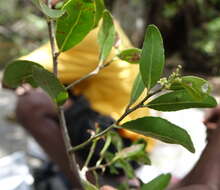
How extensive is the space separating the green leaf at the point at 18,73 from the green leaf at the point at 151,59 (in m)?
0.16

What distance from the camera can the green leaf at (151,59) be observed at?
0.49 metres

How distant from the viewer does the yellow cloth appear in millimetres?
1405

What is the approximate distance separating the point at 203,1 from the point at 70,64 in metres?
3.82

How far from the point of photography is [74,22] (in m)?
0.53

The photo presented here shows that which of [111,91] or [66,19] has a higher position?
[66,19]

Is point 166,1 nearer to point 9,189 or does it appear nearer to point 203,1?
point 203,1

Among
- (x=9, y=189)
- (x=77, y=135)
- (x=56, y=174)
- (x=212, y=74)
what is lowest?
(x=212, y=74)

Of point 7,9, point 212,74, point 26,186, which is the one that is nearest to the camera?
point 26,186

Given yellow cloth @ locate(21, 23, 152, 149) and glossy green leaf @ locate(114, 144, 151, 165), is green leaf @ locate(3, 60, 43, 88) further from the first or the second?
yellow cloth @ locate(21, 23, 152, 149)

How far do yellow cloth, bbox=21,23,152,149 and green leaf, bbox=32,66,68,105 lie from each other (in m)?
0.83

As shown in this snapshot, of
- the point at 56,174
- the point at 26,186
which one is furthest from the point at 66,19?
the point at 56,174

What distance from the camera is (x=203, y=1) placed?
494 cm

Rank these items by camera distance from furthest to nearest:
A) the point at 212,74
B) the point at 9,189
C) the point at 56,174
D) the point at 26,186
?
1. the point at 212,74
2. the point at 56,174
3. the point at 26,186
4. the point at 9,189

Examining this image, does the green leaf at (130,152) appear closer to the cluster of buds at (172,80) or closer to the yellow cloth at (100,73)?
the cluster of buds at (172,80)
